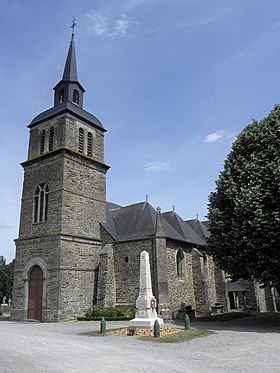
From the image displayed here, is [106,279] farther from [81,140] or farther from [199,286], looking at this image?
[81,140]

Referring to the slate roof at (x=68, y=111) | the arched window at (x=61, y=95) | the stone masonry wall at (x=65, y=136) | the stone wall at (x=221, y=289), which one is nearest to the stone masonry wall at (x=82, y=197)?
the stone masonry wall at (x=65, y=136)

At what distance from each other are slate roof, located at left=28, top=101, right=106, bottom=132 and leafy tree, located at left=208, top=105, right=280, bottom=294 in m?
12.4

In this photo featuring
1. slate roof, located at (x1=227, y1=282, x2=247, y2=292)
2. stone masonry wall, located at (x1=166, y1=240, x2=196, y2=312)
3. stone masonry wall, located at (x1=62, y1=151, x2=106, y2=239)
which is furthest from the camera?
slate roof, located at (x1=227, y1=282, x2=247, y2=292)

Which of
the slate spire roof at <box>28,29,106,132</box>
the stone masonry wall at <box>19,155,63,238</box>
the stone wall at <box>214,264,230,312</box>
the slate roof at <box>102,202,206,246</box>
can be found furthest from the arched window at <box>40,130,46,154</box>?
the stone wall at <box>214,264,230,312</box>

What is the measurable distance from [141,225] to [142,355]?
52.4 feet

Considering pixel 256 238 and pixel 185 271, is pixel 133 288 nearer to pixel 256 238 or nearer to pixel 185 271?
pixel 185 271

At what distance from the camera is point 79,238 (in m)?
22.8

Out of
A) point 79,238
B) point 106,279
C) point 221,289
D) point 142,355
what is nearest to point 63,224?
point 79,238

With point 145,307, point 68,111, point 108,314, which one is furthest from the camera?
point 68,111

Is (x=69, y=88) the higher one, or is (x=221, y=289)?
(x=69, y=88)

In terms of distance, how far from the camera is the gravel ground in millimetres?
7199

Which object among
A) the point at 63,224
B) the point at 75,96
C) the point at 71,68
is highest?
the point at 71,68

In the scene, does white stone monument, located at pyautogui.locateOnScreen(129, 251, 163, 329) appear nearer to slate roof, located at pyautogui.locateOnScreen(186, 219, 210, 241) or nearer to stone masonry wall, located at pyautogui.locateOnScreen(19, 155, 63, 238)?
stone masonry wall, located at pyautogui.locateOnScreen(19, 155, 63, 238)

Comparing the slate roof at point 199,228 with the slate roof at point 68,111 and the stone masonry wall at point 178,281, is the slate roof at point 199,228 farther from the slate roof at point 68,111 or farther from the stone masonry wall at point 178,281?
the slate roof at point 68,111
